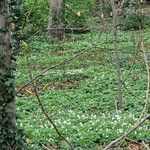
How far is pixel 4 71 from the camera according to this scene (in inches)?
225

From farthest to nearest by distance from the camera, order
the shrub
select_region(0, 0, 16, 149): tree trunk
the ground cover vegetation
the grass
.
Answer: the shrub, the grass, the ground cover vegetation, select_region(0, 0, 16, 149): tree trunk

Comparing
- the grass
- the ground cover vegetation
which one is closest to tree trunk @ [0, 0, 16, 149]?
the ground cover vegetation

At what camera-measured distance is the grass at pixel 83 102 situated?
9664 mm

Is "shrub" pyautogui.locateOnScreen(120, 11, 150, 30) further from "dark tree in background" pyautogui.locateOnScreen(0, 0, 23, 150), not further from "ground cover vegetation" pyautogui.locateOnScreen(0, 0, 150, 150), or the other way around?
"dark tree in background" pyautogui.locateOnScreen(0, 0, 23, 150)

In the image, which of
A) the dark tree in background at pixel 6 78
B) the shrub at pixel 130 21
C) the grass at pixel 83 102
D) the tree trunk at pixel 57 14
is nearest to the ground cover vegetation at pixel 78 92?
the grass at pixel 83 102

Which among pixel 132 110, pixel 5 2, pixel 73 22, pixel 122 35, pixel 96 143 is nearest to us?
pixel 5 2

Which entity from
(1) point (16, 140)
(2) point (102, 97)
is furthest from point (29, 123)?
(1) point (16, 140)

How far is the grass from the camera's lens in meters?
9.66

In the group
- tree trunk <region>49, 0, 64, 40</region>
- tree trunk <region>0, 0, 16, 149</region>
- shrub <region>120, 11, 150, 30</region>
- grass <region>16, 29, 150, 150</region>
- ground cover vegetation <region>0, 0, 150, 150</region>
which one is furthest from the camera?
shrub <region>120, 11, 150, 30</region>

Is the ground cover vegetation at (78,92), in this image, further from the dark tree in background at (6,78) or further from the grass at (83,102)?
the dark tree in background at (6,78)

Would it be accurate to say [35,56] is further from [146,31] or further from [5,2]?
[5,2]

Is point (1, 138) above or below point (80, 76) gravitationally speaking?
Result: above

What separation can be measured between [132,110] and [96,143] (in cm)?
325

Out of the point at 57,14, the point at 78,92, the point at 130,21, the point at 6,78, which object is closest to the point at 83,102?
the point at 78,92
